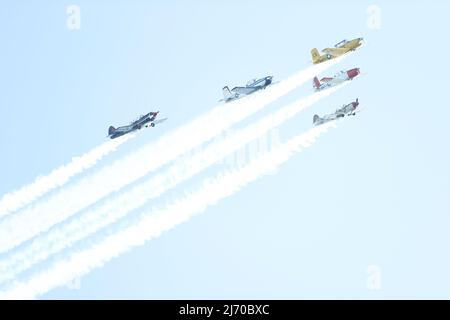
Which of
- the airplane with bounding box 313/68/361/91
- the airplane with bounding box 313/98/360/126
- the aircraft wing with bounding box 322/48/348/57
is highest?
the aircraft wing with bounding box 322/48/348/57

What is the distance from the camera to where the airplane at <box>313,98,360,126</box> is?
136 meters

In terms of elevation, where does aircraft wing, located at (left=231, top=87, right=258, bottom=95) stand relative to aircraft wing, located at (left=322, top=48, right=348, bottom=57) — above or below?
below

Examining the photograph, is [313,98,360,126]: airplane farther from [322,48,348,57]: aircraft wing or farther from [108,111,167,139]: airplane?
[108,111,167,139]: airplane

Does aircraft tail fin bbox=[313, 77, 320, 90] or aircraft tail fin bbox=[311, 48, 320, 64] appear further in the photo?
aircraft tail fin bbox=[311, 48, 320, 64]

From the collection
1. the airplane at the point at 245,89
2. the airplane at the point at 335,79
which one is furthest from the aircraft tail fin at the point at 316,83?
the airplane at the point at 245,89

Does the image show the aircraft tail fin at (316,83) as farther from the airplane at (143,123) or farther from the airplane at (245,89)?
the airplane at (143,123)

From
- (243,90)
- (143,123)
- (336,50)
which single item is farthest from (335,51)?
(143,123)

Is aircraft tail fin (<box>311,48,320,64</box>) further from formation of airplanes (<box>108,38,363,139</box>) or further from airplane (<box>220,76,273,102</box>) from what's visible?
airplane (<box>220,76,273,102</box>)

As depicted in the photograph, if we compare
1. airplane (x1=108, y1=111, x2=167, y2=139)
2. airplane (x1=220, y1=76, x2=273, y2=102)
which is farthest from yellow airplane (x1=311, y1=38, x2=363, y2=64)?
airplane (x1=108, y1=111, x2=167, y2=139)

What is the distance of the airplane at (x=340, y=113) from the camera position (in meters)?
136

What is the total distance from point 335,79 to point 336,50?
2.90 metres

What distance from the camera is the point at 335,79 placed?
139m
